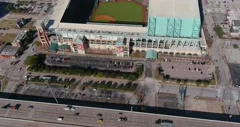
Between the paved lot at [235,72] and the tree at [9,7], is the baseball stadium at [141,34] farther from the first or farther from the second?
the tree at [9,7]

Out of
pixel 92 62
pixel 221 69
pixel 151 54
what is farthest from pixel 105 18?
pixel 221 69

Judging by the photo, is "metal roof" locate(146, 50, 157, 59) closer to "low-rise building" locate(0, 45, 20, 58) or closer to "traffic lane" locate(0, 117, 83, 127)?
"traffic lane" locate(0, 117, 83, 127)

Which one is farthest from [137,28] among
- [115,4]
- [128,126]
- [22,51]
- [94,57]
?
[22,51]

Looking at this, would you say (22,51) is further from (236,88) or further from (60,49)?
(236,88)

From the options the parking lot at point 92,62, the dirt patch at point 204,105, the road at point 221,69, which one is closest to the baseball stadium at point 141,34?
the parking lot at point 92,62

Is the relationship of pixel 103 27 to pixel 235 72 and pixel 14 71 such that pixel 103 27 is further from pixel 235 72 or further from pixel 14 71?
pixel 235 72
